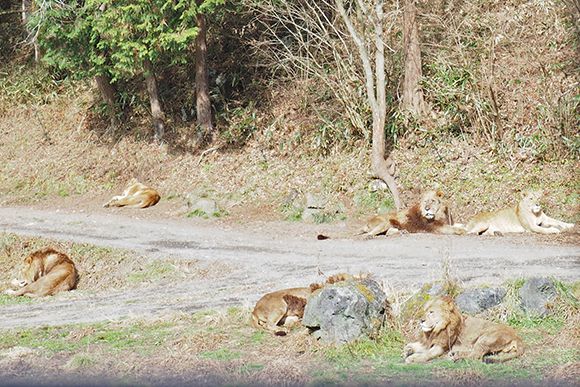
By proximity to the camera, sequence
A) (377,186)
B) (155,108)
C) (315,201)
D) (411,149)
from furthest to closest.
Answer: (155,108), (411,149), (377,186), (315,201)

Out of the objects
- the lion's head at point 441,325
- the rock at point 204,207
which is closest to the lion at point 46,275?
the rock at point 204,207

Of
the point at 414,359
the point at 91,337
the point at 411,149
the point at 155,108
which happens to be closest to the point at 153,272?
the point at 91,337

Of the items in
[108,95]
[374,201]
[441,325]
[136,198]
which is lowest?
[136,198]

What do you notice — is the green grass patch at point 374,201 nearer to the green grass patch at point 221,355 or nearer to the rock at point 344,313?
the rock at point 344,313

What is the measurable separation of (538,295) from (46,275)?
8347 mm

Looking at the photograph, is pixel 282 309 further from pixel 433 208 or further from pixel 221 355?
pixel 433 208

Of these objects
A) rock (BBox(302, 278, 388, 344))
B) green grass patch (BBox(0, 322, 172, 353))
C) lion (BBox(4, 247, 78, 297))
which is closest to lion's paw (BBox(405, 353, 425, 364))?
rock (BBox(302, 278, 388, 344))

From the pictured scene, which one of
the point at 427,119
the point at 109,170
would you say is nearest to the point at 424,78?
the point at 427,119

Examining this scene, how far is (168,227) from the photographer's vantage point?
1919cm

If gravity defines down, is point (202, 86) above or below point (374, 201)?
above

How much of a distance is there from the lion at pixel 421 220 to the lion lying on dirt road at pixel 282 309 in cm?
658

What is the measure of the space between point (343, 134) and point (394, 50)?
252 centimetres

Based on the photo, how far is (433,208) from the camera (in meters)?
16.8

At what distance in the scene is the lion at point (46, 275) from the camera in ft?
47.5
